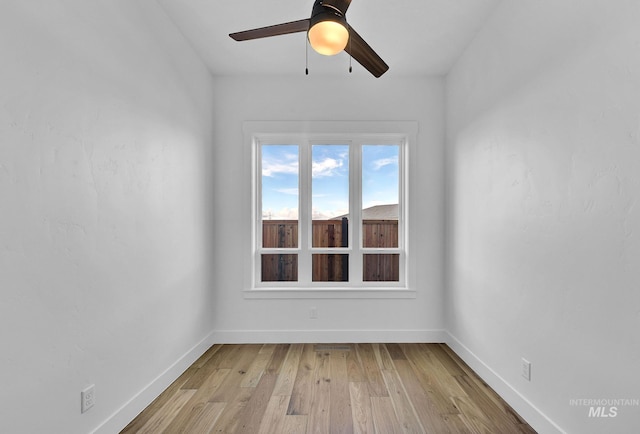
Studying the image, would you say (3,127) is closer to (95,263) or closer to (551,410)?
(95,263)

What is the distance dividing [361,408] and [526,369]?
1.09m

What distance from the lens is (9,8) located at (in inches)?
→ 52.9

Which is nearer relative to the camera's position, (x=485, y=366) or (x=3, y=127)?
(x=3, y=127)

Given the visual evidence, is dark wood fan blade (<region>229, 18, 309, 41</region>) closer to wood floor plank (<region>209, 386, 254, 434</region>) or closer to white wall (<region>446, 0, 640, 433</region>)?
white wall (<region>446, 0, 640, 433</region>)

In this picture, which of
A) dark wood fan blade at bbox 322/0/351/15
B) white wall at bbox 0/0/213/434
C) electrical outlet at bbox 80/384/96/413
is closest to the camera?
white wall at bbox 0/0/213/434

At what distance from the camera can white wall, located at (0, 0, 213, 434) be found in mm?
1378

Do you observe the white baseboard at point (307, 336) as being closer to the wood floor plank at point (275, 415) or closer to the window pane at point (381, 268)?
Answer: the window pane at point (381, 268)

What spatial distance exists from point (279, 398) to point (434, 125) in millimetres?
2971

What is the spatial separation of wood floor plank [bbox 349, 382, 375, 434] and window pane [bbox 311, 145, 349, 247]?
1.53 metres

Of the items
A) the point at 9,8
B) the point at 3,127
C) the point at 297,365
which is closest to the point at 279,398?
the point at 297,365

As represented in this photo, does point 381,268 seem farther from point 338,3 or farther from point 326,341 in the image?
point 338,3

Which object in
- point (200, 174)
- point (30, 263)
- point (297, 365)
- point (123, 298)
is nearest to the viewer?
point (30, 263)

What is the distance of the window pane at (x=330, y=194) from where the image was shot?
3.68 m

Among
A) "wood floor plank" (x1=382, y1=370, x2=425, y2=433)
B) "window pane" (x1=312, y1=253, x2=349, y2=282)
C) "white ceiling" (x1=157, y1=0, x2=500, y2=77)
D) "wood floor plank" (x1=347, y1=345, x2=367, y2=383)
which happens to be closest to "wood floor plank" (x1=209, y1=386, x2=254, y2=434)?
"wood floor plank" (x1=347, y1=345, x2=367, y2=383)
